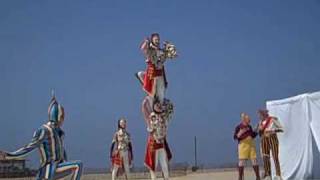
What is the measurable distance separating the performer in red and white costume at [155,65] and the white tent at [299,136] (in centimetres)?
597

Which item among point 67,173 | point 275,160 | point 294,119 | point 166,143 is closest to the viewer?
point 67,173

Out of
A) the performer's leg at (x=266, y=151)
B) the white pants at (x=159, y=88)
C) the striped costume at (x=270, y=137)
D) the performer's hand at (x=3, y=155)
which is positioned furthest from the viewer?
the performer's leg at (x=266, y=151)

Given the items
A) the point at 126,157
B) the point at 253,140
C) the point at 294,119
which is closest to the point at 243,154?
the point at 253,140

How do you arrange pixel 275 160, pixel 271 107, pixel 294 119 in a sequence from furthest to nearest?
pixel 271 107 → pixel 294 119 → pixel 275 160

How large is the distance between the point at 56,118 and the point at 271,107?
918 centimetres

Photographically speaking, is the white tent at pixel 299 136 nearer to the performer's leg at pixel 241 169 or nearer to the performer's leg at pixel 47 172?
the performer's leg at pixel 241 169

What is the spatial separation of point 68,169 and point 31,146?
0.52m

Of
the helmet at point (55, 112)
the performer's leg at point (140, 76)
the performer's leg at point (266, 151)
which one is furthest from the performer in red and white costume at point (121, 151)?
the helmet at point (55, 112)

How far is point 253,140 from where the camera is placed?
13195 millimetres

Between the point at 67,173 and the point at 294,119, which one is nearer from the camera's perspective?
the point at 67,173

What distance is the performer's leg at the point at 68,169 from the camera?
603 centimetres

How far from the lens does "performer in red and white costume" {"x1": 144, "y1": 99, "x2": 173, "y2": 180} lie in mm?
7723

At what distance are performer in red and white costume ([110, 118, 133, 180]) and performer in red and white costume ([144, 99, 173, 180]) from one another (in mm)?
5724

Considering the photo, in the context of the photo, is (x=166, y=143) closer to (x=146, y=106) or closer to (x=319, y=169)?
(x=146, y=106)
